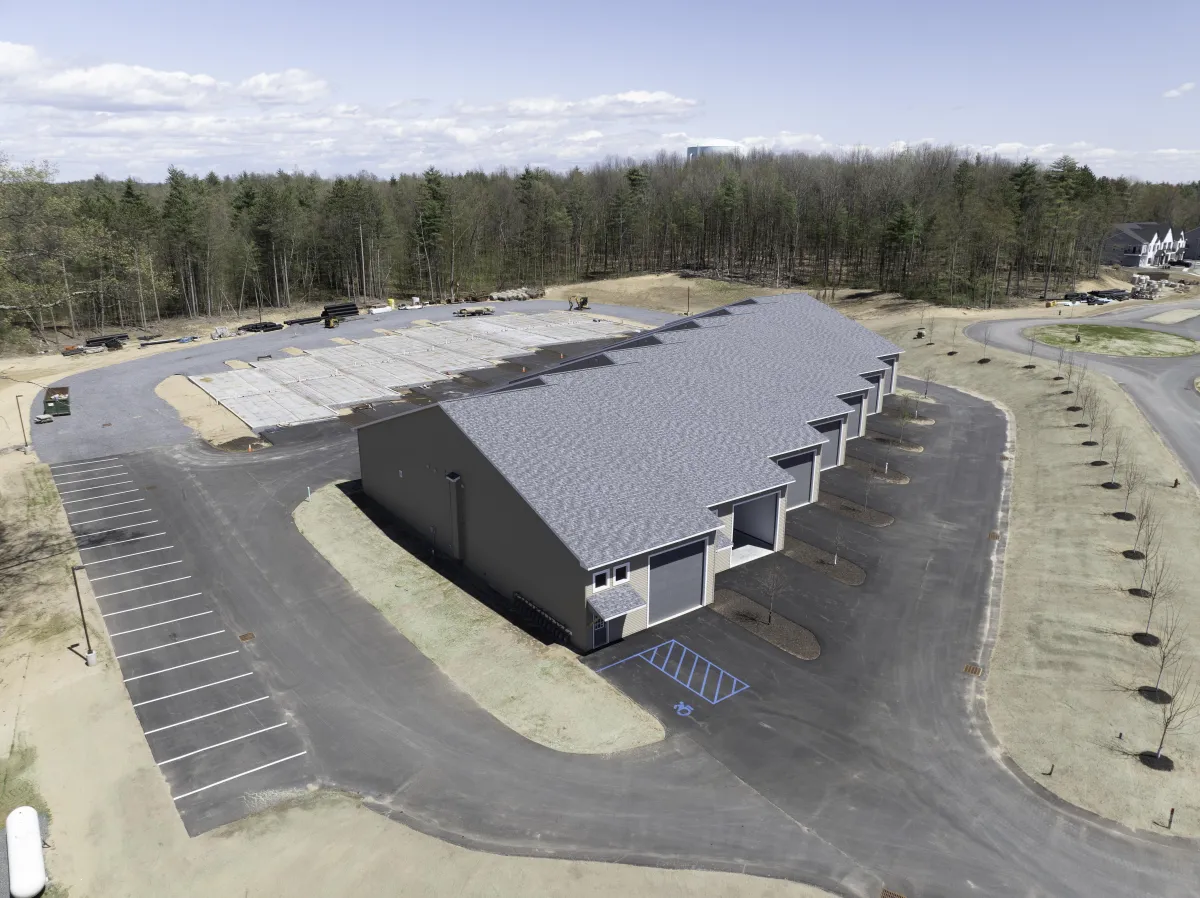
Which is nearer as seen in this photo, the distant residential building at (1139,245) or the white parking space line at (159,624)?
the white parking space line at (159,624)

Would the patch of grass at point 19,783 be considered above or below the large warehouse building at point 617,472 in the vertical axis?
below

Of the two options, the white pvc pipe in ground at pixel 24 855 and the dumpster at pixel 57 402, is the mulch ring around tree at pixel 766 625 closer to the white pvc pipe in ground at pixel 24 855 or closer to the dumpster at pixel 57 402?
the white pvc pipe in ground at pixel 24 855

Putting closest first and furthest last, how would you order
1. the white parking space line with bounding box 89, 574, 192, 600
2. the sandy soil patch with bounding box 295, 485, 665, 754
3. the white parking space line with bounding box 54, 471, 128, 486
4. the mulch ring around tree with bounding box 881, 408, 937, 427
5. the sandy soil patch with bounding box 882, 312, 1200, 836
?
the sandy soil patch with bounding box 882, 312, 1200, 836, the sandy soil patch with bounding box 295, 485, 665, 754, the white parking space line with bounding box 89, 574, 192, 600, the white parking space line with bounding box 54, 471, 128, 486, the mulch ring around tree with bounding box 881, 408, 937, 427

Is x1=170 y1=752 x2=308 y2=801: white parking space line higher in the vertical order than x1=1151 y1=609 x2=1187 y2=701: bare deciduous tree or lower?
lower

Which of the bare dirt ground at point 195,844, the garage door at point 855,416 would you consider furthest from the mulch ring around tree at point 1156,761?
the garage door at point 855,416

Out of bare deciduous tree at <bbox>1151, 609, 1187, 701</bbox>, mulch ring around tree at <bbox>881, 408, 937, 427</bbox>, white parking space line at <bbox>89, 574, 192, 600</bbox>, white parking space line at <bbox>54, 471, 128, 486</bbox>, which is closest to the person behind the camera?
bare deciduous tree at <bbox>1151, 609, 1187, 701</bbox>

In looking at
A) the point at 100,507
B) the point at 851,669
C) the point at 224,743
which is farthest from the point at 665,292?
the point at 224,743

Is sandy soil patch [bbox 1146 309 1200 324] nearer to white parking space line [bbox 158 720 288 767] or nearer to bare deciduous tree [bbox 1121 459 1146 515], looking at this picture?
bare deciduous tree [bbox 1121 459 1146 515]

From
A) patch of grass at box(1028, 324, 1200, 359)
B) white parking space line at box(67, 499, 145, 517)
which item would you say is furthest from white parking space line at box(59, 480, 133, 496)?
patch of grass at box(1028, 324, 1200, 359)
